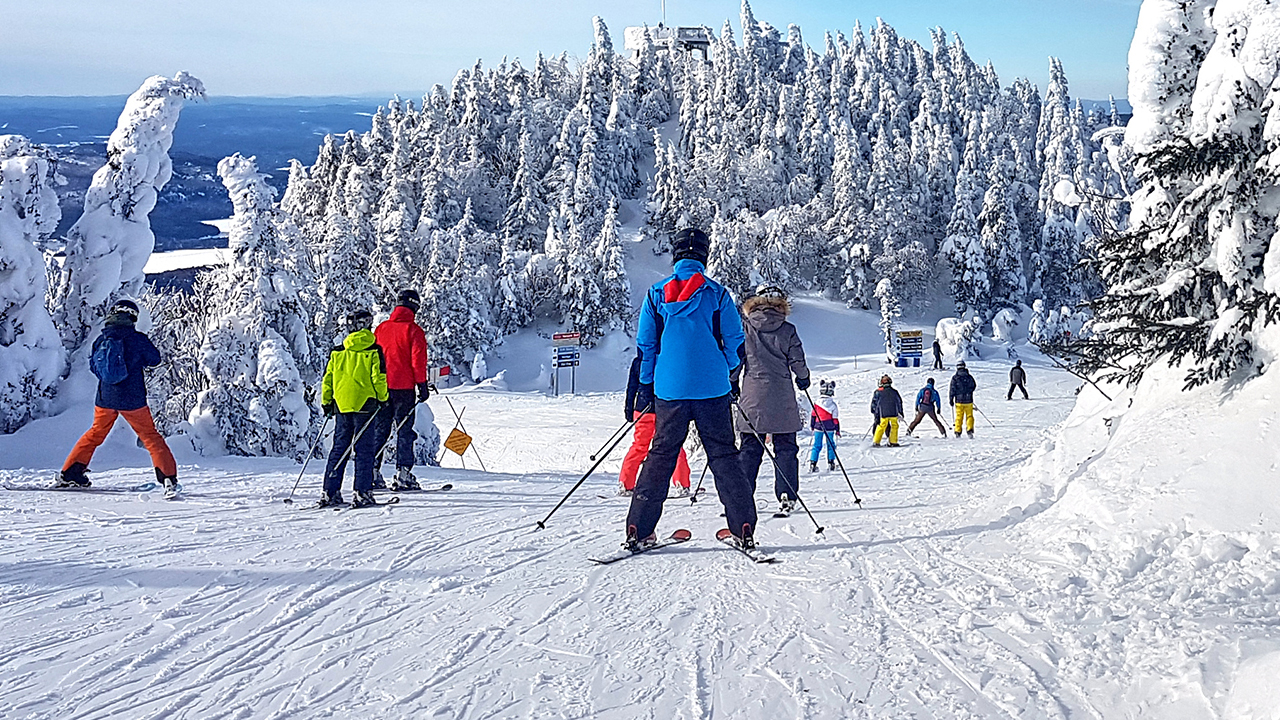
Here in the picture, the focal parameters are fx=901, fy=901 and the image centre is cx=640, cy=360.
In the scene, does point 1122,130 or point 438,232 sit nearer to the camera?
point 1122,130

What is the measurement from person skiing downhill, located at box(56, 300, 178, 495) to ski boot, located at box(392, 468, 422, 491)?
1976 mm

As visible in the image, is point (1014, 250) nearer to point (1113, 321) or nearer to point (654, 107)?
point (654, 107)

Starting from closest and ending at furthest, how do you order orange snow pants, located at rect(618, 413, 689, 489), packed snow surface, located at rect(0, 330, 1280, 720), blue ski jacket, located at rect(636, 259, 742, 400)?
packed snow surface, located at rect(0, 330, 1280, 720) < blue ski jacket, located at rect(636, 259, 742, 400) < orange snow pants, located at rect(618, 413, 689, 489)

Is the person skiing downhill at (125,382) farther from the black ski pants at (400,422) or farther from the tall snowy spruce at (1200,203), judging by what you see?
the tall snowy spruce at (1200,203)

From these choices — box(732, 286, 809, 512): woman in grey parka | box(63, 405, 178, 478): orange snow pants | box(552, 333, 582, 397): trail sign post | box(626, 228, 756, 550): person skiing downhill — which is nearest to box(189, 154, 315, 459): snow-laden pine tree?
box(63, 405, 178, 478): orange snow pants

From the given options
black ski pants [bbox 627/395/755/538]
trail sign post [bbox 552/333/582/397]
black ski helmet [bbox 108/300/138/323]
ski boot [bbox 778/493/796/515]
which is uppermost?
black ski helmet [bbox 108/300/138/323]

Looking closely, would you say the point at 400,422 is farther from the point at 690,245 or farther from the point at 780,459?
the point at 690,245

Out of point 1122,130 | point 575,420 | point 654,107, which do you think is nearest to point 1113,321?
point 1122,130

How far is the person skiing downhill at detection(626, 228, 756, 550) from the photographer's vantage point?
16.2 ft

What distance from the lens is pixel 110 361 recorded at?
7301 mm

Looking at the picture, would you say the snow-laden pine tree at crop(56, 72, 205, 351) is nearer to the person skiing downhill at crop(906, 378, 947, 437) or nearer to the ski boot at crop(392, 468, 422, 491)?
the ski boot at crop(392, 468, 422, 491)

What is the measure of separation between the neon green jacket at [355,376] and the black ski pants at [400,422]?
0.44 metres

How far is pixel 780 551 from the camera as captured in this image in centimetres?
539

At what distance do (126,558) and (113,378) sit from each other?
2.79 meters
